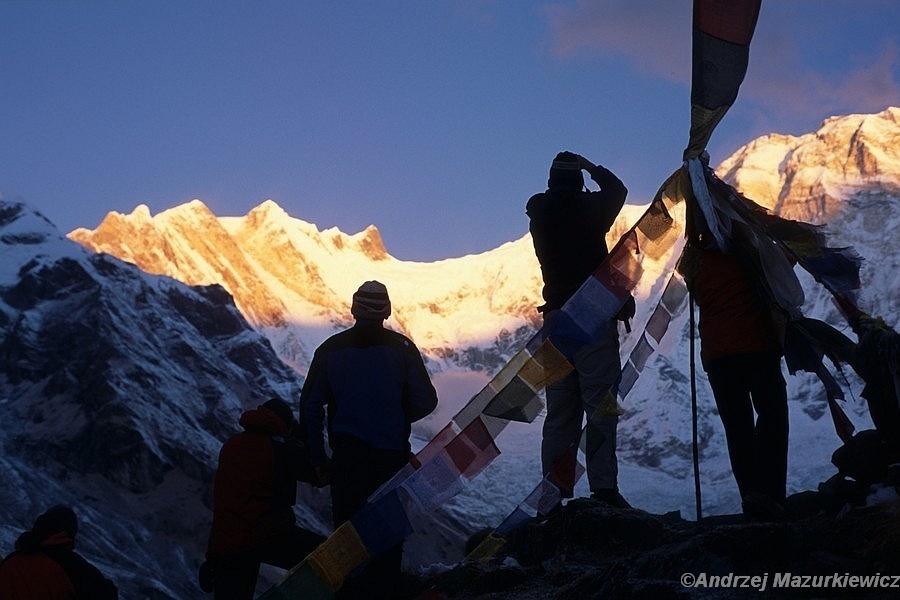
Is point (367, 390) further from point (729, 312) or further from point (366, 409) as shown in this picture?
point (729, 312)

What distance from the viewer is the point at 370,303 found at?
7.84 meters

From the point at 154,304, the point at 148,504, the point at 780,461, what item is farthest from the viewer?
the point at 154,304

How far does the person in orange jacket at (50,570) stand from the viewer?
7.08 metres

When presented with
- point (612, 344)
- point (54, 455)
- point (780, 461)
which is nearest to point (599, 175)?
point (612, 344)

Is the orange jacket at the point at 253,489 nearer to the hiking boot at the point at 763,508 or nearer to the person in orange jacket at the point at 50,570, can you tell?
the person in orange jacket at the point at 50,570

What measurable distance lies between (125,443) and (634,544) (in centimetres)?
12943

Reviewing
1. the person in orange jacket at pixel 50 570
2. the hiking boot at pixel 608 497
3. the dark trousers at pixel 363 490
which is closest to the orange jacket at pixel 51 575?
the person in orange jacket at pixel 50 570

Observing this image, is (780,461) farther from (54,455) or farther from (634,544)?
(54,455)

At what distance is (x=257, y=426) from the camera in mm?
7754

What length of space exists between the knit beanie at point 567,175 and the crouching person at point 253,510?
271cm

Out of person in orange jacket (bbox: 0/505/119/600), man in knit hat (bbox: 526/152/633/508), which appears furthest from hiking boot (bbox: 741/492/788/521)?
person in orange jacket (bbox: 0/505/119/600)

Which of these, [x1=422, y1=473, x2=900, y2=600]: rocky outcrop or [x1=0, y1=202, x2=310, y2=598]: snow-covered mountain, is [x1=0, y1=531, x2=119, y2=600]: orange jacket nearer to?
[x1=422, y1=473, x2=900, y2=600]: rocky outcrop

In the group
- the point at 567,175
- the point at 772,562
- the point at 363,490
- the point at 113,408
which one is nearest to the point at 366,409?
the point at 363,490

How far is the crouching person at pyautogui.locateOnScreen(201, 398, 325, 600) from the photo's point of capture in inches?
299
